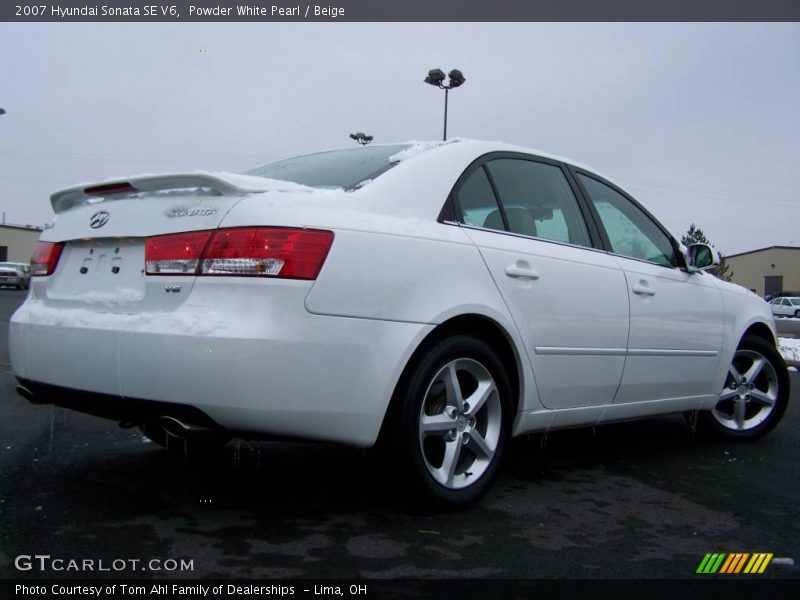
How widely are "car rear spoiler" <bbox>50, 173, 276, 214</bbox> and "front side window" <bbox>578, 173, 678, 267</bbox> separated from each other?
2053 mm

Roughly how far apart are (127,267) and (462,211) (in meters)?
1.39

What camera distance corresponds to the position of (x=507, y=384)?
3.33m

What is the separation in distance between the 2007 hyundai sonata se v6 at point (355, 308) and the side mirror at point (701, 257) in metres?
0.68

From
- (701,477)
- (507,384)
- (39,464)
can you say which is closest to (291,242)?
(507,384)

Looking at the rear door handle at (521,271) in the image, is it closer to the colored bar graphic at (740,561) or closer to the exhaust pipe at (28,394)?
A: the colored bar graphic at (740,561)

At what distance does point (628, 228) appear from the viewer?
176 inches

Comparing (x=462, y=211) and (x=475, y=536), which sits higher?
(x=462, y=211)

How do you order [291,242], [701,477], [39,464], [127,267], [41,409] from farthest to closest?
[41,409] < [701,477] < [39,464] < [127,267] < [291,242]

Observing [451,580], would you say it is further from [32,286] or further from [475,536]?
[32,286]

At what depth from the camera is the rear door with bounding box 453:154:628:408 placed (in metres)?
3.41

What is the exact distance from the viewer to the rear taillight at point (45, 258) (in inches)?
128

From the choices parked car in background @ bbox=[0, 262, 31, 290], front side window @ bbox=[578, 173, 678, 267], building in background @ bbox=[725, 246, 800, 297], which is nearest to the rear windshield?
front side window @ bbox=[578, 173, 678, 267]

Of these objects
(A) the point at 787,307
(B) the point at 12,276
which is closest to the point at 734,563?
(B) the point at 12,276

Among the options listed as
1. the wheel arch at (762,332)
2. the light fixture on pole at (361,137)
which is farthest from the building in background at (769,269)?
the wheel arch at (762,332)
